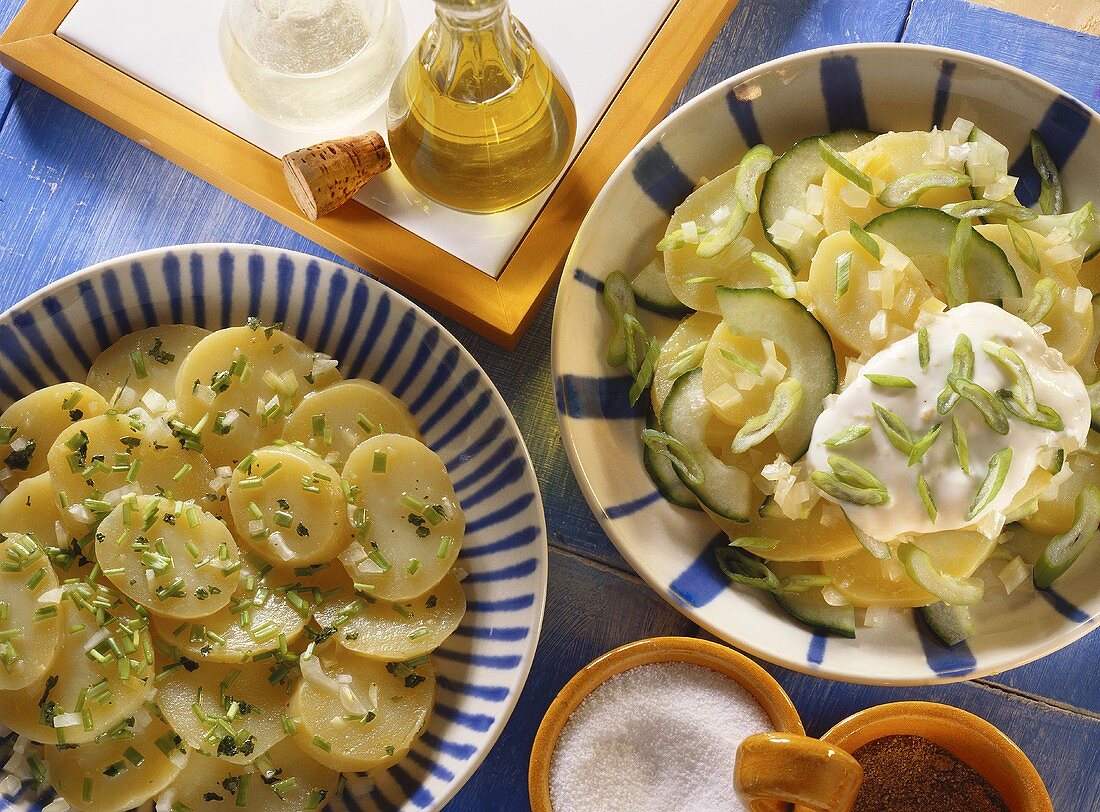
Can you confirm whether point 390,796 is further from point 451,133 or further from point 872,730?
point 451,133

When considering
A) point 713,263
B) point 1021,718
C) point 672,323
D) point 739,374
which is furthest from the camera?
point 1021,718

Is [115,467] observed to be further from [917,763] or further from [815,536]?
[917,763]

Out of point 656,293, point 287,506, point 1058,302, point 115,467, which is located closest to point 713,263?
point 656,293

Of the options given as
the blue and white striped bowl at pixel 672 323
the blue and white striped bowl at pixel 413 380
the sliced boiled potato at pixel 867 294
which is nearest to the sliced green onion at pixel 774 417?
the sliced boiled potato at pixel 867 294

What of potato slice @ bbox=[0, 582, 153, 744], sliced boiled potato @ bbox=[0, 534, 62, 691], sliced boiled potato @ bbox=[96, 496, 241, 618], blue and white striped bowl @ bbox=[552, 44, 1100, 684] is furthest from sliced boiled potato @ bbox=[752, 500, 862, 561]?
sliced boiled potato @ bbox=[0, 534, 62, 691]

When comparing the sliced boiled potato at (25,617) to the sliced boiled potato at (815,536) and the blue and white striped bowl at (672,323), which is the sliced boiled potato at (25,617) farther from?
the sliced boiled potato at (815,536)

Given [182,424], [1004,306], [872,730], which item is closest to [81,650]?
[182,424]
